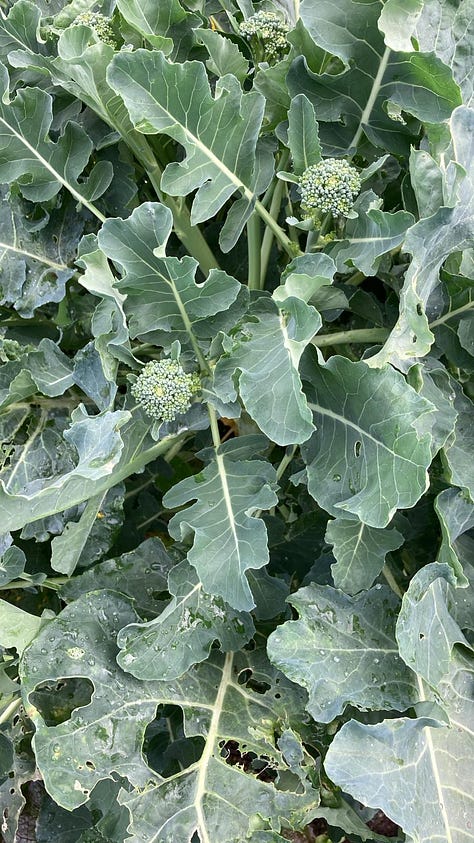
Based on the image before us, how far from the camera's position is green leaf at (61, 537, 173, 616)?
109 centimetres

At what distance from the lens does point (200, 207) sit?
93 cm

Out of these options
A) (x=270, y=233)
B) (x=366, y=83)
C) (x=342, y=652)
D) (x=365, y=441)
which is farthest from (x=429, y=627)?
(x=366, y=83)

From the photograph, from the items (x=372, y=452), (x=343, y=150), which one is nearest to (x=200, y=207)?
(x=343, y=150)

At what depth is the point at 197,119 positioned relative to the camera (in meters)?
0.91

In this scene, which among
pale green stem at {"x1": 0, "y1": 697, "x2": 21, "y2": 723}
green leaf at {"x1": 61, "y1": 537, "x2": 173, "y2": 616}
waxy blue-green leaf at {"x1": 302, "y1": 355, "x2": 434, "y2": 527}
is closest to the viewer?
waxy blue-green leaf at {"x1": 302, "y1": 355, "x2": 434, "y2": 527}

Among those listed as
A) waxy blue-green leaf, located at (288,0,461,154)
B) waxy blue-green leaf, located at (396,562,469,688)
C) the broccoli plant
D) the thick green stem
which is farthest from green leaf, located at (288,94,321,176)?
waxy blue-green leaf, located at (396,562,469,688)

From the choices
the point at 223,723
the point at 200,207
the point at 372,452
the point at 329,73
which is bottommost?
the point at 223,723

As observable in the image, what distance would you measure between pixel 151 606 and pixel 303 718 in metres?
0.27

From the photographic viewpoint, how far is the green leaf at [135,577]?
1093mm

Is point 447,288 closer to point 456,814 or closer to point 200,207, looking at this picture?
point 200,207

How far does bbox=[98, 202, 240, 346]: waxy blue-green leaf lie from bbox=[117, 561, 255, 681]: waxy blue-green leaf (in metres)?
0.32

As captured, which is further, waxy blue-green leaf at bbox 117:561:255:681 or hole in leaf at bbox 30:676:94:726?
hole in leaf at bbox 30:676:94:726

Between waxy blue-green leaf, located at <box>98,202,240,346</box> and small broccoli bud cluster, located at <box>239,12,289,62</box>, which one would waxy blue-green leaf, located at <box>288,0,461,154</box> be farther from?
waxy blue-green leaf, located at <box>98,202,240,346</box>

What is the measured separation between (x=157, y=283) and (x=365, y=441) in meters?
0.32
